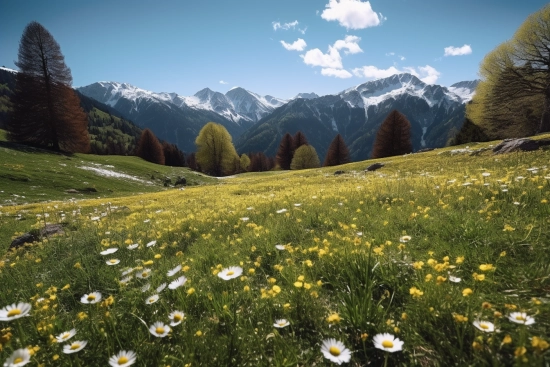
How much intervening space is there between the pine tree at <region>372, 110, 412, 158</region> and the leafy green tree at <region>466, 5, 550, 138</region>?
21399 mm

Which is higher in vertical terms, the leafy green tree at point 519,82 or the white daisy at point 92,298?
the leafy green tree at point 519,82

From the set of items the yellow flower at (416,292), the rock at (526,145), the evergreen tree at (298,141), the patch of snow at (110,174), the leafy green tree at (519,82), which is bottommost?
the patch of snow at (110,174)

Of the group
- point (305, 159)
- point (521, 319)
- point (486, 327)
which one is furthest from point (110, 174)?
point (305, 159)

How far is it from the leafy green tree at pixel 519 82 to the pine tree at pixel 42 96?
66.6m

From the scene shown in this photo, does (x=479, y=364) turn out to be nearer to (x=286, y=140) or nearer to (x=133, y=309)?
(x=133, y=309)

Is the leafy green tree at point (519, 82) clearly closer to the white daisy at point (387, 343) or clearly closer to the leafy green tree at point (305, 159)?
the leafy green tree at point (305, 159)

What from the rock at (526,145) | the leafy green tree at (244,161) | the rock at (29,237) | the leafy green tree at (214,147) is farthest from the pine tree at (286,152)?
the rock at (29,237)

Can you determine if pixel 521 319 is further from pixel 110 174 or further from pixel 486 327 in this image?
pixel 110 174

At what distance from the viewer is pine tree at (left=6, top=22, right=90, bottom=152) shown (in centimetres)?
4450

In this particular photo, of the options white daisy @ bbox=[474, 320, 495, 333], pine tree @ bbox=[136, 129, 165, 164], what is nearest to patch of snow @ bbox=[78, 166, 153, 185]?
white daisy @ bbox=[474, 320, 495, 333]

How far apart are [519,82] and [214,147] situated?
65.2 meters

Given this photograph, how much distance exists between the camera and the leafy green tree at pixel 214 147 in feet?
259

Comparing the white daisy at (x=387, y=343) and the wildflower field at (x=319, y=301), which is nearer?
the white daisy at (x=387, y=343)

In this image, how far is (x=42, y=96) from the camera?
45469mm
